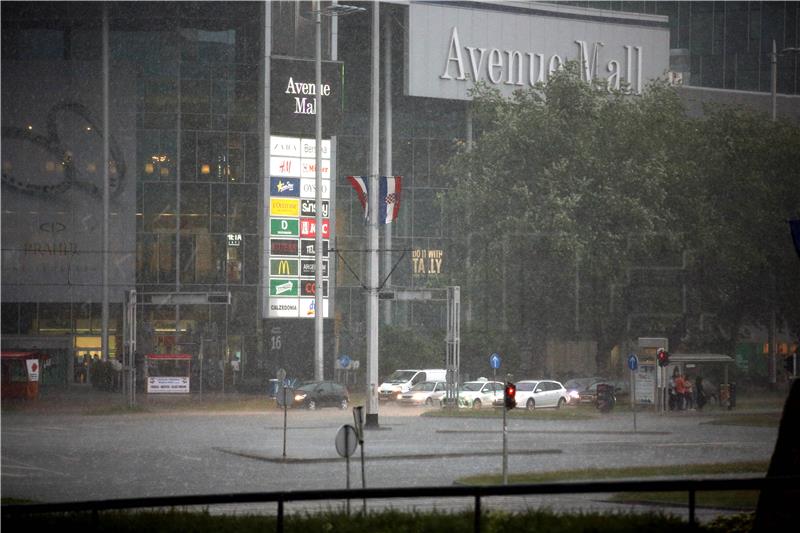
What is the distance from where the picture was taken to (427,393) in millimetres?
59062

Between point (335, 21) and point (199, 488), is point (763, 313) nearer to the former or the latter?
point (335, 21)

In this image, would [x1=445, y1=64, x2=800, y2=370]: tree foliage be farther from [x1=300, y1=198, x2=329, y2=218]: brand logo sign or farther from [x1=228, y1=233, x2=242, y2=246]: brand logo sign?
[x1=228, y1=233, x2=242, y2=246]: brand logo sign

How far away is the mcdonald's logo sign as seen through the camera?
6519 centimetres

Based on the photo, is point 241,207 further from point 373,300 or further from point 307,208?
point 373,300

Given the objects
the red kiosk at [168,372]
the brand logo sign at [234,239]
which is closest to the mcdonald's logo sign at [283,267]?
the brand logo sign at [234,239]

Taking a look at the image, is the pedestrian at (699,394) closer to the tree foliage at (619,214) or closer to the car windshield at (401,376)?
the tree foliage at (619,214)

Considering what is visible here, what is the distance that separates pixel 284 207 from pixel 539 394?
57.7 ft

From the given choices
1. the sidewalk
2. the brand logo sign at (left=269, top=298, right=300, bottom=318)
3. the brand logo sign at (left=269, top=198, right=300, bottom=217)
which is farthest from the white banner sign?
the brand logo sign at (left=269, top=198, right=300, bottom=217)

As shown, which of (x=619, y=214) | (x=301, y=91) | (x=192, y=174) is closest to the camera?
(x=619, y=214)

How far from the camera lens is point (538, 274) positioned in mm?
62250

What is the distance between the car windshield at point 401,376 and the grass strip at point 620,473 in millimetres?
35074

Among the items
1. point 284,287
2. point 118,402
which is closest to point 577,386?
point 284,287

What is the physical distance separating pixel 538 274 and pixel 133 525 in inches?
2028

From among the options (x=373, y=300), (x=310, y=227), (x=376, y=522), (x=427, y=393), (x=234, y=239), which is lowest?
(x=427, y=393)
